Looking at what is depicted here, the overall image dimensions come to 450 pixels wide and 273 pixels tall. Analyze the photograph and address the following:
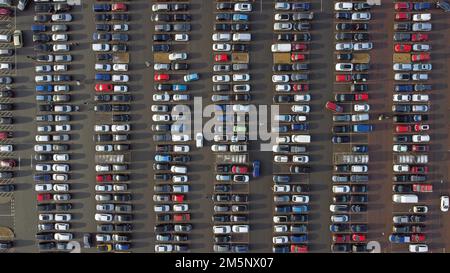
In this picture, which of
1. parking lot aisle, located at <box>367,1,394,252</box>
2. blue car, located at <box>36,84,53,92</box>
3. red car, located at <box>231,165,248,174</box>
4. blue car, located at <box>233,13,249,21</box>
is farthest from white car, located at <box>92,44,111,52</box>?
parking lot aisle, located at <box>367,1,394,252</box>

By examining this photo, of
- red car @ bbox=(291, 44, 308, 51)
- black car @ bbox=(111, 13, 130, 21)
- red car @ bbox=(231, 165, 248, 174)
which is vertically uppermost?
black car @ bbox=(111, 13, 130, 21)

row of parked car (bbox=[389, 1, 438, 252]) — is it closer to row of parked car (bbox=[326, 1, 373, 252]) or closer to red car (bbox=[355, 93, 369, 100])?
red car (bbox=[355, 93, 369, 100])

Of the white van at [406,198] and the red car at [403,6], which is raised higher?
the red car at [403,6]

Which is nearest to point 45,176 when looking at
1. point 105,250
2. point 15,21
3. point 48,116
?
point 48,116

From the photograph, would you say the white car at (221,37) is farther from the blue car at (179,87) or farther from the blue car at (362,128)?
the blue car at (362,128)

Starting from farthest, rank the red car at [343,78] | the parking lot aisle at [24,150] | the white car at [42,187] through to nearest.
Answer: the parking lot aisle at [24,150] → the white car at [42,187] → the red car at [343,78]

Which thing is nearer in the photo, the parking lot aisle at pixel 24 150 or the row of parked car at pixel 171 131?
the row of parked car at pixel 171 131

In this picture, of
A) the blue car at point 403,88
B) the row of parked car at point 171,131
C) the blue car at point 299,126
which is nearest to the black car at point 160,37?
the row of parked car at point 171,131
